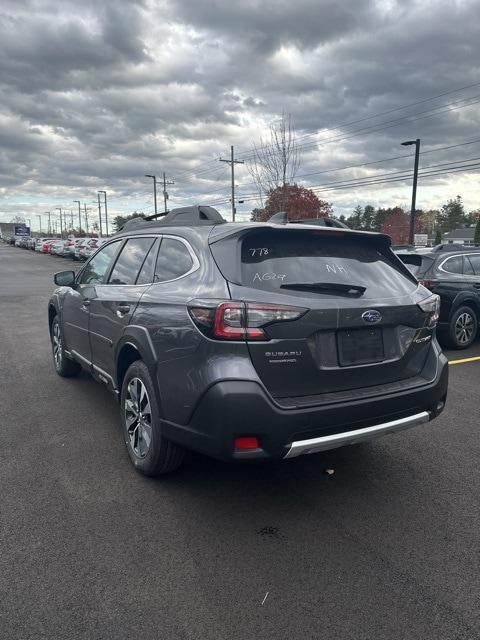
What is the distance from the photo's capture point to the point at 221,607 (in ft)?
7.55

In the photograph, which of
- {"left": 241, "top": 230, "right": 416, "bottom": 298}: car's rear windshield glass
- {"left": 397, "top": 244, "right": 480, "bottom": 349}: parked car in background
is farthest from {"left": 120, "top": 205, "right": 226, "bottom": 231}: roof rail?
{"left": 397, "top": 244, "right": 480, "bottom": 349}: parked car in background

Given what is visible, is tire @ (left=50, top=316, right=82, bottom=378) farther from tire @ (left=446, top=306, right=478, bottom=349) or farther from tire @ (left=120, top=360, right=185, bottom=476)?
tire @ (left=446, top=306, right=478, bottom=349)

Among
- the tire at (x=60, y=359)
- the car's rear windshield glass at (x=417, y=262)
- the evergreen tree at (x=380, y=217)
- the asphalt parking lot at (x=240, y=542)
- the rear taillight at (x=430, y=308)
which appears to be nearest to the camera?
the asphalt parking lot at (x=240, y=542)

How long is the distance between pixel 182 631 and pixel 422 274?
695 centimetres

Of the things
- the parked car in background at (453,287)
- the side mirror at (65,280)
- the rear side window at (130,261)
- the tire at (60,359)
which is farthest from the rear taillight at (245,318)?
the parked car in background at (453,287)

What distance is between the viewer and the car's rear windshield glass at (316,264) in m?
2.98

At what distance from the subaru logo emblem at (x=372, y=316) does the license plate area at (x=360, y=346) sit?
6 centimetres

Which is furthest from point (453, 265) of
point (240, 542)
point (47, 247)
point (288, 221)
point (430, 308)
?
point (47, 247)

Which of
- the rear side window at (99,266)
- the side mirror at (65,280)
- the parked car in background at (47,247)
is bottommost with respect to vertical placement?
the parked car in background at (47,247)

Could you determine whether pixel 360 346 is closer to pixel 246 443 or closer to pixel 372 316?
pixel 372 316

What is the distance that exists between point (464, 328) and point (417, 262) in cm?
137

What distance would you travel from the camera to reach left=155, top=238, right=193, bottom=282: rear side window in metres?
3.32

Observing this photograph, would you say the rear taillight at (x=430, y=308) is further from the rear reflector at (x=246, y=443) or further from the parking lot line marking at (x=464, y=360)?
the parking lot line marking at (x=464, y=360)

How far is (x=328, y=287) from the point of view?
3033 mm
